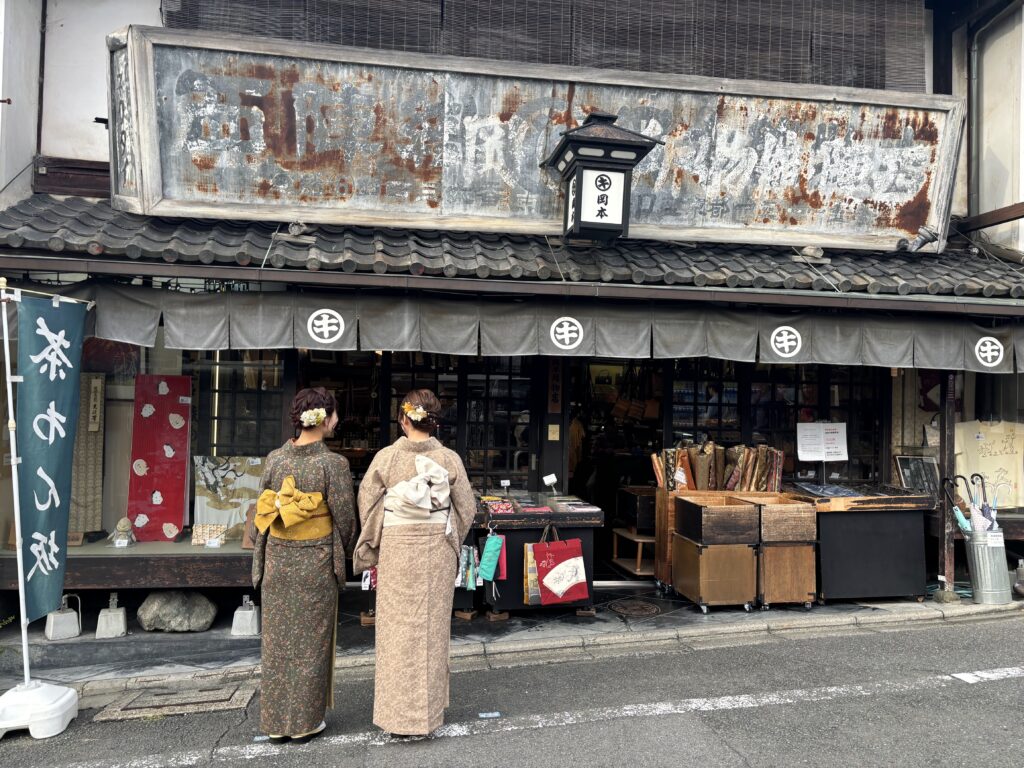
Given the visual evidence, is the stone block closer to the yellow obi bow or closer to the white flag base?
the white flag base

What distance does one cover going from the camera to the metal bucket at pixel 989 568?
816 cm

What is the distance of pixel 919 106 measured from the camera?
29.0 feet

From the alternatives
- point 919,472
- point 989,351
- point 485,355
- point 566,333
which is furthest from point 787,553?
point 485,355

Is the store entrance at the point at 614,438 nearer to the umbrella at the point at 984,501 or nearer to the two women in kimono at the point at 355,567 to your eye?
the umbrella at the point at 984,501

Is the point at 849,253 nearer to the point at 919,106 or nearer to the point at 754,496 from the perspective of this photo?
the point at 919,106

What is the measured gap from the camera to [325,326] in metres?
6.85

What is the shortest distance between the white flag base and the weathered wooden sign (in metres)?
4.83

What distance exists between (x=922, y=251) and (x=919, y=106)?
5.93 feet

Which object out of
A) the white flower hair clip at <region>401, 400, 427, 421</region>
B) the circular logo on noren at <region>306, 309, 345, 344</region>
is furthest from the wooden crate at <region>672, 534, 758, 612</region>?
the circular logo on noren at <region>306, 309, 345, 344</region>

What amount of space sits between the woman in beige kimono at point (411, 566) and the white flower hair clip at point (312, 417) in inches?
20.8

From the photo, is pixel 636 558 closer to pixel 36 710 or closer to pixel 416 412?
pixel 416 412

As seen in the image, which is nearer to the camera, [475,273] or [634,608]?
[475,273]

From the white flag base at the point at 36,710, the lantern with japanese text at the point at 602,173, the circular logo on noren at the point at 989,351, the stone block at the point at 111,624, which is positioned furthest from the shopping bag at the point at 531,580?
the circular logo on noren at the point at 989,351

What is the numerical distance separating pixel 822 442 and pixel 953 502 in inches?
65.2
